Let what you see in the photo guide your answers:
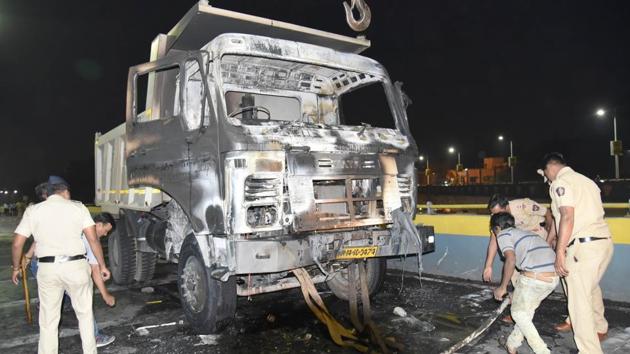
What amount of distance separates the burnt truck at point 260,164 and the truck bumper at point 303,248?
1cm

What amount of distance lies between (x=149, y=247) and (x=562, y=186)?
5197 millimetres

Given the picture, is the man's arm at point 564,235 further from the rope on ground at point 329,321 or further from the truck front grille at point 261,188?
the truck front grille at point 261,188

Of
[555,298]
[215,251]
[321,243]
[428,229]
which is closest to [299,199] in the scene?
[321,243]

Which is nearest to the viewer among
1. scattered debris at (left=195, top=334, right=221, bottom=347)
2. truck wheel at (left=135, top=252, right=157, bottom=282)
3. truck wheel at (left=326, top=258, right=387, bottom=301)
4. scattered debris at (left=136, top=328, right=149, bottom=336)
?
scattered debris at (left=195, top=334, right=221, bottom=347)

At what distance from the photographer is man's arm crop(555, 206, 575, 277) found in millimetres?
3648

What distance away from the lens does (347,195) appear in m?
4.70

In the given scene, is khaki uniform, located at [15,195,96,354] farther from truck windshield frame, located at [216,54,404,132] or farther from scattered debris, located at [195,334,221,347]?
truck windshield frame, located at [216,54,404,132]

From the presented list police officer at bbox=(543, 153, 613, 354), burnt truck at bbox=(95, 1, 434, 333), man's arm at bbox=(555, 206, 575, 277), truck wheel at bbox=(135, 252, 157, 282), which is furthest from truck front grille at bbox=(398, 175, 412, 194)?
truck wheel at bbox=(135, 252, 157, 282)

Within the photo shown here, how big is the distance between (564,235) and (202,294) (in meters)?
3.30

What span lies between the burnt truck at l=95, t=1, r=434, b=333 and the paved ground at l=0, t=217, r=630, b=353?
362mm

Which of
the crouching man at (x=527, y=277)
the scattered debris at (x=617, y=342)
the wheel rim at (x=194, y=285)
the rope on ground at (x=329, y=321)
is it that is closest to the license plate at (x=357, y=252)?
the rope on ground at (x=329, y=321)

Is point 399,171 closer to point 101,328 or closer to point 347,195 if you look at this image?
point 347,195

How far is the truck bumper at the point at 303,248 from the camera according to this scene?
161 inches

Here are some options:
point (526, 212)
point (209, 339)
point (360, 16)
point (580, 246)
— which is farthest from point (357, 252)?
point (360, 16)
